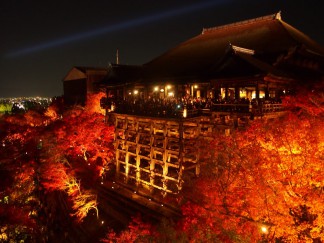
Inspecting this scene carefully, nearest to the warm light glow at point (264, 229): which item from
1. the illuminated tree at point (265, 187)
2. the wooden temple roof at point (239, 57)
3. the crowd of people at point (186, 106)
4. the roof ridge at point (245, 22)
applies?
the illuminated tree at point (265, 187)

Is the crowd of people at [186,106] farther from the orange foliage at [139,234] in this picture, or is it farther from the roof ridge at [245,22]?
the roof ridge at [245,22]

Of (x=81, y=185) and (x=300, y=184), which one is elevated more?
(x=300, y=184)

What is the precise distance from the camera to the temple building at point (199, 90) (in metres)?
16.2

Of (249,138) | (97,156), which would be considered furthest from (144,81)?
(249,138)

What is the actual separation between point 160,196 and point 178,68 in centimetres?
1097

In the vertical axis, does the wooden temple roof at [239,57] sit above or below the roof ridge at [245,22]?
below

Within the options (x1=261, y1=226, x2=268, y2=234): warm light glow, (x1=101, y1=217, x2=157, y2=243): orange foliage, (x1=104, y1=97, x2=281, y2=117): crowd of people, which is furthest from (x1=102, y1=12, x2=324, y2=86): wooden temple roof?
(x1=101, y1=217, x2=157, y2=243): orange foliage

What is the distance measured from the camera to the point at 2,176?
17734mm

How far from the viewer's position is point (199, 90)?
987 inches

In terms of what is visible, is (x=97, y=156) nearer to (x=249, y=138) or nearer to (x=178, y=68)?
(x=178, y=68)

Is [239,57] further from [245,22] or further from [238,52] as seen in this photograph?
[245,22]

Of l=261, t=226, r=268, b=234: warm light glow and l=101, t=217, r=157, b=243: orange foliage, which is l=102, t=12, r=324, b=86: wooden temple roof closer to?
l=261, t=226, r=268, b=234: warm light glow

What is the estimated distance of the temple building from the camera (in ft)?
53.3

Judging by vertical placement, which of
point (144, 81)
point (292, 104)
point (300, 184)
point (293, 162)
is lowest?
point (300, 184)
